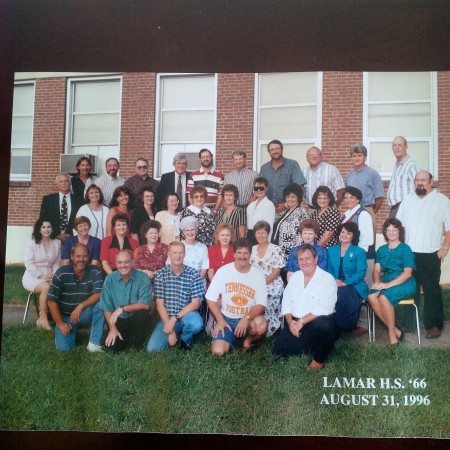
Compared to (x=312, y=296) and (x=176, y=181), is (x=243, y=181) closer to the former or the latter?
(x=176, y=181)

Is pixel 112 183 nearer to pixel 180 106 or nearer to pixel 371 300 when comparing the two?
pixel 180 106

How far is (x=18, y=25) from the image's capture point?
420 centimetres

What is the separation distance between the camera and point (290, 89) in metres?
3.87

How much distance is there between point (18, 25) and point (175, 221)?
2.23 m

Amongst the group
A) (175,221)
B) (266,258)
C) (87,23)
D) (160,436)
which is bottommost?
(160,436)

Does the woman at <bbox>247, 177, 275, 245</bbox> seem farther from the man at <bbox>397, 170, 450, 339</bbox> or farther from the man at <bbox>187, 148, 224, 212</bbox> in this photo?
the man at <bbox>397, 170, 450, 339</bbox>

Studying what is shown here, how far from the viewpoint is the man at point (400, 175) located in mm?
3701

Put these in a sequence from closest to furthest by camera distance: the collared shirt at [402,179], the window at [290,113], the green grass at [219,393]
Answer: the green grass at [219,393]
the collared shirt at [402,179]
the window at [290,113]

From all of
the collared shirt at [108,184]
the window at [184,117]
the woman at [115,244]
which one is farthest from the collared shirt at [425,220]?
the collared shirt at [108,184]

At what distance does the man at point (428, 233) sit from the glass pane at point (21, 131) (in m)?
3.10

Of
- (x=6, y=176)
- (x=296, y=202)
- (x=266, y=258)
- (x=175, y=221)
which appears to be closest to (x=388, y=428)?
(x=266, y=258)

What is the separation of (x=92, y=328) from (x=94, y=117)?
174cm

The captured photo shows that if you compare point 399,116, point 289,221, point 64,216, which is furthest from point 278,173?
point 64,216

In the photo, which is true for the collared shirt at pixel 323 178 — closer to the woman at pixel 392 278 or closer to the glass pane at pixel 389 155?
the glass pane at pixel 389 155
